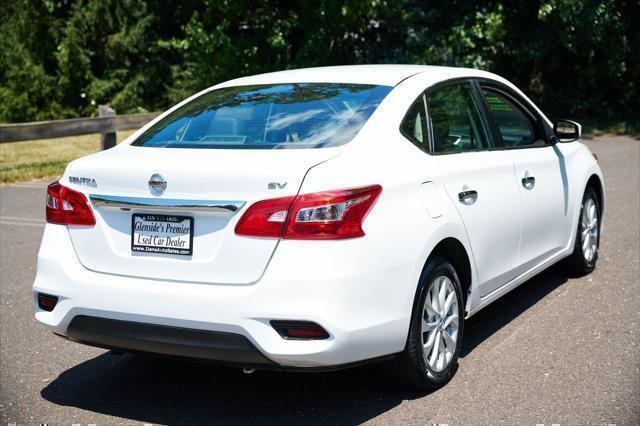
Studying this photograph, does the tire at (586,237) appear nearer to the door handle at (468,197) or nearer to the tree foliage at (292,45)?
the door handle at (468,197)

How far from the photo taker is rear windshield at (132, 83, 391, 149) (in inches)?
170

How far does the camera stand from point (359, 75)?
5035mm

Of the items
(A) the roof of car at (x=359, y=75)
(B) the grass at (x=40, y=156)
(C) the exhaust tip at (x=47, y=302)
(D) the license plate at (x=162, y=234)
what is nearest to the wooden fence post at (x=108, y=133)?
(B) the grass at (x=40, y=156)

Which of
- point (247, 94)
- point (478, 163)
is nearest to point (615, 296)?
point (478, 163)

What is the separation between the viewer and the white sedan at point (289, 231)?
3801mm

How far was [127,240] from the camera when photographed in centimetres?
408

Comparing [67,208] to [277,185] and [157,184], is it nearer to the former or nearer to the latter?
[157,184]

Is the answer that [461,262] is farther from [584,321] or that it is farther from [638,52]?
[638,52]

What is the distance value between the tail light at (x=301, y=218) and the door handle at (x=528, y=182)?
6.66 feet

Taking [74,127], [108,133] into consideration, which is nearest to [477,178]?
[74,127]

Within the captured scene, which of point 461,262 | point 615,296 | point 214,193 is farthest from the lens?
point 615,296

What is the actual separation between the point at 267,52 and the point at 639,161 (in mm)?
11895

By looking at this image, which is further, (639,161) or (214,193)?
(639,161)

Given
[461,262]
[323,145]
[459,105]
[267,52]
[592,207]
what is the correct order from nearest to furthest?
[323,145] → [461,262] → [459,105] → [592,207] → [267,52]
